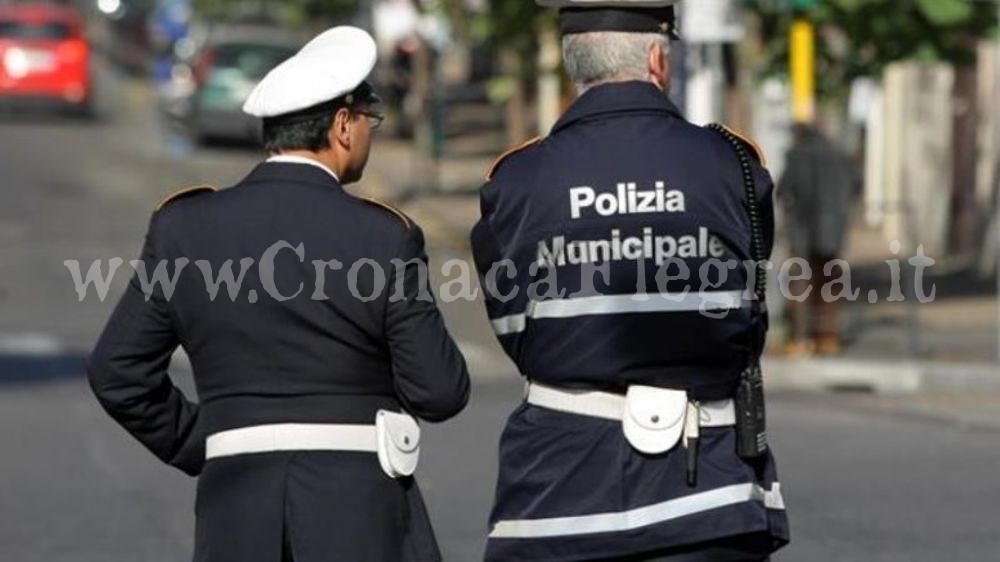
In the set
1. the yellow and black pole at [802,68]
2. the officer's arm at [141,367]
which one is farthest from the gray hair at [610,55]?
the yellow and black pole at [802,68]

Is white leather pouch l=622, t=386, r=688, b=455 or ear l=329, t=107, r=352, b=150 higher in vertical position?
ear l=329, t=107, r=352, b=150

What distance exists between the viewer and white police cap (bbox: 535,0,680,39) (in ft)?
16.8

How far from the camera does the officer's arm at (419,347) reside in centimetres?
512

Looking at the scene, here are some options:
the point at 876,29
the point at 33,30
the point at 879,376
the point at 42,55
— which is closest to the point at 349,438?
the point at 879,376

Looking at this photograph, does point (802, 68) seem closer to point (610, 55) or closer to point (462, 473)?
point (462, 473)

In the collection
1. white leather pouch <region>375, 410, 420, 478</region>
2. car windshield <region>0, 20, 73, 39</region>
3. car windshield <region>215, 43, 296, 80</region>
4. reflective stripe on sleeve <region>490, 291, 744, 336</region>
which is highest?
car windshield <region>0, 20, 73, 39</region>

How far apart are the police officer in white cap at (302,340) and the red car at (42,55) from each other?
35.5m

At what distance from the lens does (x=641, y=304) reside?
498 centimetres

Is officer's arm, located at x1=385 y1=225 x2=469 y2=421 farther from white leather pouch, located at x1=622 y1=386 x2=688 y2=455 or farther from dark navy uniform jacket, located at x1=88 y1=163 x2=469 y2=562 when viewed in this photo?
white leather pouch, located at x1=622 y1=386 x2=688 y2=455

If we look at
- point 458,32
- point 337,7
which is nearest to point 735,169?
point 458,32

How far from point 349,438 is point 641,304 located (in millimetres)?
664

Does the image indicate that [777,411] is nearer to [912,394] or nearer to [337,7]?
[912,394]

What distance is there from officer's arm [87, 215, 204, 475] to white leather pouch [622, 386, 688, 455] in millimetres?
1002

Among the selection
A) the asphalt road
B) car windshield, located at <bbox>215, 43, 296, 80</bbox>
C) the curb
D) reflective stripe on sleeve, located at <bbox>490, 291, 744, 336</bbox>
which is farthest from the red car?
reflective stripe on sleeve, located at <bbox>490, 291, 744, 336</bbox>
